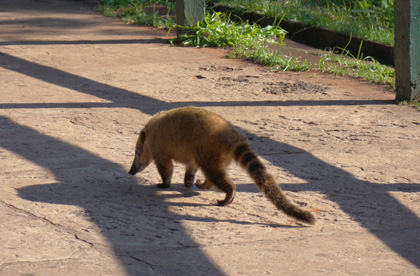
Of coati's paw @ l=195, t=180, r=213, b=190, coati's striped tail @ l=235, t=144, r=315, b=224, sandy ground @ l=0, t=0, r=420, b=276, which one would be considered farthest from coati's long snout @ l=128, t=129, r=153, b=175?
coati's striped tail @ l=235, t=144, r=315, b=224

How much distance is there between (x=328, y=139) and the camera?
554cm

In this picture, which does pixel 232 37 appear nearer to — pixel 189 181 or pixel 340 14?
pixel 340 14

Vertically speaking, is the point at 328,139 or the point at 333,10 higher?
the point at 333,10

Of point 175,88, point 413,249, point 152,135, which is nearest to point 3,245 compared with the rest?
point 152,135

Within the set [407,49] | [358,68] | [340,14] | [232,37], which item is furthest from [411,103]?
[340,14]

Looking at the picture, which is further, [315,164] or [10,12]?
[10,12]

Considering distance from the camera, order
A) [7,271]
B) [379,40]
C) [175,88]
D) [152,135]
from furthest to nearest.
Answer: [379,40], [175,88], [152,135], [7,271]

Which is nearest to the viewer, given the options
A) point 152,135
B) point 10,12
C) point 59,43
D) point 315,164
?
point 152,135

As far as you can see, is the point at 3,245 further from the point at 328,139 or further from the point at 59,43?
the point at 59,43

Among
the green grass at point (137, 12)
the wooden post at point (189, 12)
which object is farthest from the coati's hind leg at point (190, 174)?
the green grass at point (137, 12)

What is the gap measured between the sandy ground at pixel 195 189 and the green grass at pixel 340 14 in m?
1.88

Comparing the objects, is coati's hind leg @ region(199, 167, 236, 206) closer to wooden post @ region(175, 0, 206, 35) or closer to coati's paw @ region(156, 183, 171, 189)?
coati's paw @ region(156, 183, 171, 189)

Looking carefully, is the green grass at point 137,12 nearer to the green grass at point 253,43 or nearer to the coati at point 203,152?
the green grass at point 253,43

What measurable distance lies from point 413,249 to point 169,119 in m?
1.76
